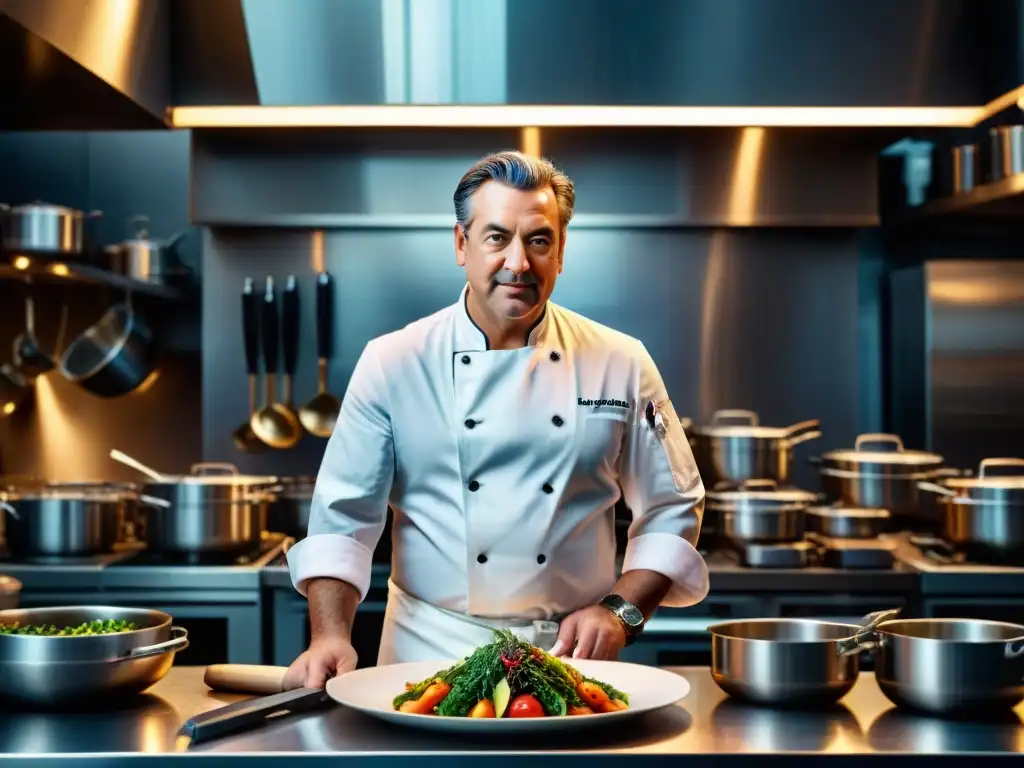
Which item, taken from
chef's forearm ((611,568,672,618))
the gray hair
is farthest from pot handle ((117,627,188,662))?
the gray hair

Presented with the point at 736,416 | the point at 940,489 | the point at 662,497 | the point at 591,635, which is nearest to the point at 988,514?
the point at 940,489

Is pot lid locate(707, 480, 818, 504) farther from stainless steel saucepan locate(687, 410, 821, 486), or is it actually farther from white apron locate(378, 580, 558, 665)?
white apron locate(378, 580, 558, 665)

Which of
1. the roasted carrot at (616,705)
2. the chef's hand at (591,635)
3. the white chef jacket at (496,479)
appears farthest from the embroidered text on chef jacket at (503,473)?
the roasted carrot at (616,705)

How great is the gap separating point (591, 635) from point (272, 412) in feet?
7.33

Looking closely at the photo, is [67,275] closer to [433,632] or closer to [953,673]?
[433,632]

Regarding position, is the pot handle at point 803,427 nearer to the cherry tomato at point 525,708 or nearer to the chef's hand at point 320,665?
the chef's hand at point 320,665

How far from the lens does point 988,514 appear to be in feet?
10.1

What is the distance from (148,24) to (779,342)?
6.76ft

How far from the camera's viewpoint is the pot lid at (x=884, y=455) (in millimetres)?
3422

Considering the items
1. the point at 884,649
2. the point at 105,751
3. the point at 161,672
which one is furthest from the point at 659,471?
the point at 105,751

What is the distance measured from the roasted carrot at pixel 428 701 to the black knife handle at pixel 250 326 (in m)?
2.51

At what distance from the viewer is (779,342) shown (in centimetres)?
396

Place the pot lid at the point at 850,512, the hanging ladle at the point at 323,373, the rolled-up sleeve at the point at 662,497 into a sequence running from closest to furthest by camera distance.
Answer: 1. the rolled-up sleeve at the point at 662,497
2. the pot lid at the point at 850,512
3. the hanging ladle at the point at 323,373

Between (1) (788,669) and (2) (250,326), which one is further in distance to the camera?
(2) (250,326)
